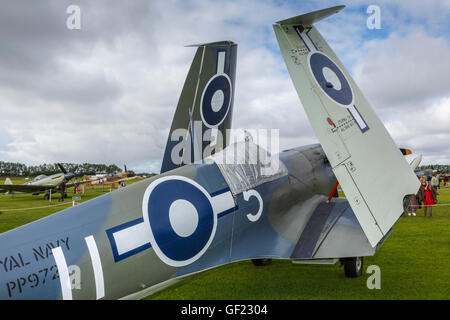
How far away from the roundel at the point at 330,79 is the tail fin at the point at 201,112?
3.83m

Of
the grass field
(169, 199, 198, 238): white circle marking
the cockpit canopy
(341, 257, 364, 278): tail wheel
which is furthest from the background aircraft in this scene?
(169, 199, 198, 238): white circle marking

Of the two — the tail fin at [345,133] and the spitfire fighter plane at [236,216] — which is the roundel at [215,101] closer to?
the spitfire fighter plane at [236,216]

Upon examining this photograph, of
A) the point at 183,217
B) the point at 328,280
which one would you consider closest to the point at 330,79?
the point at 183,217

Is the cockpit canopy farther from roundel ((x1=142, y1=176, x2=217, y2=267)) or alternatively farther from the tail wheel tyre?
the tail wheel tyre

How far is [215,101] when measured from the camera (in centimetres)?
731

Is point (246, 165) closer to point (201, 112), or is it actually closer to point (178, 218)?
point (178, 218)

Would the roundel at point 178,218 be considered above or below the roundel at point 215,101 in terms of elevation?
below

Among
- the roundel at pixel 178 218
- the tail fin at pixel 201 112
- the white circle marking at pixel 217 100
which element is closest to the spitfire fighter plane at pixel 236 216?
the roundel at pixel 178 218

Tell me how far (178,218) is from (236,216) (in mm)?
906

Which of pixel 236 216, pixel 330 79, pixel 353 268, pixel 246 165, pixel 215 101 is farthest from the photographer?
pixel 215 101

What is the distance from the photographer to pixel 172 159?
7.23 metres

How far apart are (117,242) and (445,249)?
656cm

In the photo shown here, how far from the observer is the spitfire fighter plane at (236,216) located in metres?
2.47
